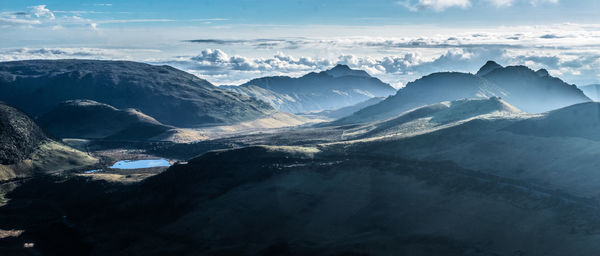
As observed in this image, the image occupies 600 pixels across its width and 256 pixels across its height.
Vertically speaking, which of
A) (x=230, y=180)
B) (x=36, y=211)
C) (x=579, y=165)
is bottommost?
(x=36, y=211)

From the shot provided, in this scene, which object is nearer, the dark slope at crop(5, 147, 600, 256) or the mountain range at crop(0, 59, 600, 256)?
the dark slope at crop(5, 147, 600, 256)

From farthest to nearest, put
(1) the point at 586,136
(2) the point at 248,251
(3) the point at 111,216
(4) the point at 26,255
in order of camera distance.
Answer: (1) the point at 586,136
(3) the point at 111,216
(4) the point at 26,255
(2) the point at 248,251

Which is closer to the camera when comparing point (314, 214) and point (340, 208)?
point (314, 214)

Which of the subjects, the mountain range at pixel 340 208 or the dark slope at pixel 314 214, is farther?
the mountain range at pixel 340 208

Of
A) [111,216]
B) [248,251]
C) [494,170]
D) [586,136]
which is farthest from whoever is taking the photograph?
[586,136]

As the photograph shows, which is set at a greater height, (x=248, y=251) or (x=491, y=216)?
(x=491, y=216)

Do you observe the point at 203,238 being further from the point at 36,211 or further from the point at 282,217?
the point at 36,211

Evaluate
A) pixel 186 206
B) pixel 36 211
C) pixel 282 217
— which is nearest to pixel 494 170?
pixel 282 217

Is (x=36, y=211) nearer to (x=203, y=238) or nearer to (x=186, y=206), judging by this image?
(x=186, y=206)

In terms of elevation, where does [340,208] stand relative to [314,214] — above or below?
above

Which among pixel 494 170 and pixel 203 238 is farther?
pixel 494 170
